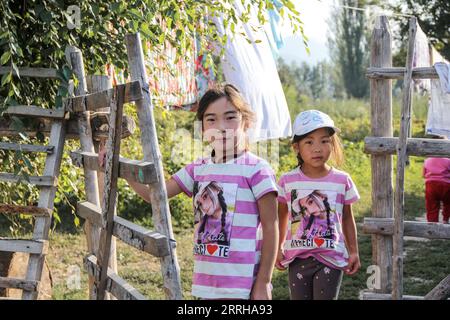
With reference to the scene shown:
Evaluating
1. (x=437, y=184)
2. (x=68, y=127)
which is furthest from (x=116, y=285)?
(x=437, y=184)

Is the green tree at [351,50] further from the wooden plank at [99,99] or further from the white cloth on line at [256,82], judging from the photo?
the wooden plank at [99,99]

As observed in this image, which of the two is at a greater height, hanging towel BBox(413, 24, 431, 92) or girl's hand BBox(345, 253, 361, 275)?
hanging towel BBox(413, 24, 431, 92)

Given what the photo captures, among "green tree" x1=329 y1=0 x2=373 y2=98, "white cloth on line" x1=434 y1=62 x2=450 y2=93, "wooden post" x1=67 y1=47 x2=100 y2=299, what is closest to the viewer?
"wooden post" x1=67 y1=47 x2=100 y2=299

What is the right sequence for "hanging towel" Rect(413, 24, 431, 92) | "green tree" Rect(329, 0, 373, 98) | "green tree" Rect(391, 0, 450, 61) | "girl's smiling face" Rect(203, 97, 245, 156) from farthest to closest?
1. "green tree" Rect(329, 0, 373, 98)
2. "green tree" Rect(391, 0, 450, 61)
3. "hanging towel" Rect(413, 24, 431, 92)
4. "girl's smiling face" Rect(203, 97, 245, 156)

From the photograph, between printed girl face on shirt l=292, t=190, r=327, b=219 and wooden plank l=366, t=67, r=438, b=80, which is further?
wooden plank l=366, t=67, r=438, b=80

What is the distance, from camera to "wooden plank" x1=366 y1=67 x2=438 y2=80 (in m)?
4.04

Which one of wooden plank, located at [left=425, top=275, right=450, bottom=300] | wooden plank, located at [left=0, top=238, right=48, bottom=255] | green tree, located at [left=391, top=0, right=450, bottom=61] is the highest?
green tree, located at [left=391, top=0, right=450, bottom=61]

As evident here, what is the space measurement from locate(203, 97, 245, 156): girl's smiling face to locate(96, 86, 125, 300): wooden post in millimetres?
341

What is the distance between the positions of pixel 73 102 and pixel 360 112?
21.5m

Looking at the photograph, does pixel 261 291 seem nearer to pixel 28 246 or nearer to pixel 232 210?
pixel 232 210

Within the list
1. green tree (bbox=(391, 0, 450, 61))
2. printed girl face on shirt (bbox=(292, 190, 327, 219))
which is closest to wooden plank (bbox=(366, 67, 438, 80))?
printed girl face on shirt (bbox=(292, 190, 327, 219))

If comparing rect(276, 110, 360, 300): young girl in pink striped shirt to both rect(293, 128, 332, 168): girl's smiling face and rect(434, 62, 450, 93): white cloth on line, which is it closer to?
rect(293, 128, 332, 168): girl's smiling face
